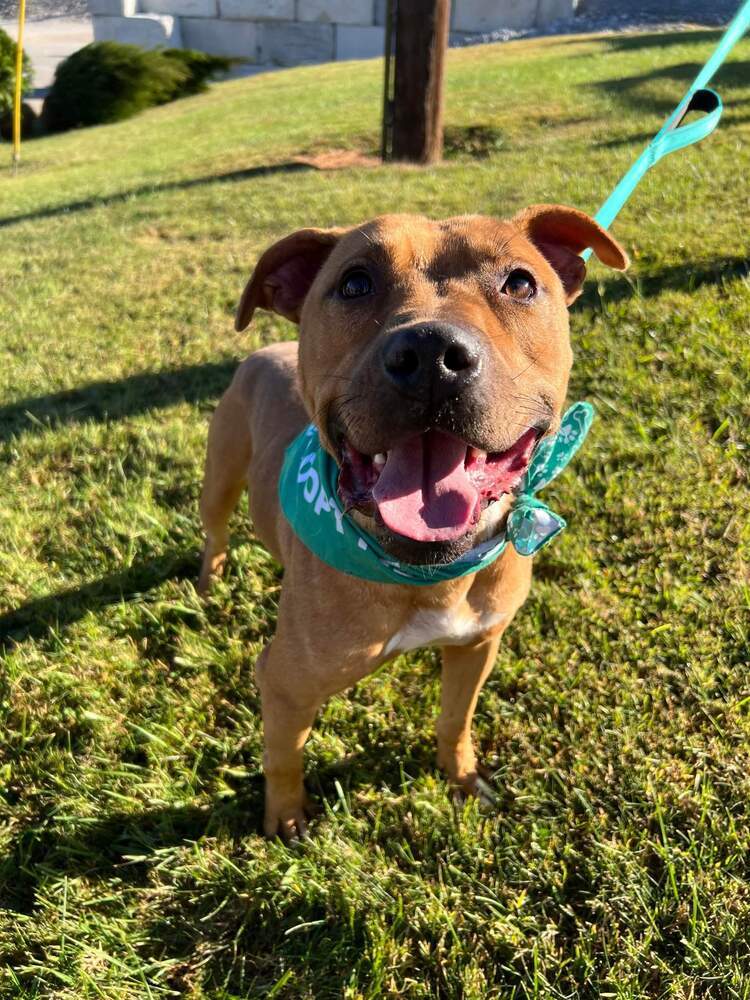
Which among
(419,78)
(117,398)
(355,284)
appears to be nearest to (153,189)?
(419,78)

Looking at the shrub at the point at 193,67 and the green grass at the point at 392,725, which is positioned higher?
the green grass at the point at 392,725

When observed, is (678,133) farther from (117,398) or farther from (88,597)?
(117,398)

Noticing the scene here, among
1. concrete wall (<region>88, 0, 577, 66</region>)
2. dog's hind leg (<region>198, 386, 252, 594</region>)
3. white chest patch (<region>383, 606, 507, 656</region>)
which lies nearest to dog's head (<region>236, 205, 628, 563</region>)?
white chest patch (<region>383, 606, 507, 656</region>)

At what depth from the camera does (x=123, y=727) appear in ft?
10.1

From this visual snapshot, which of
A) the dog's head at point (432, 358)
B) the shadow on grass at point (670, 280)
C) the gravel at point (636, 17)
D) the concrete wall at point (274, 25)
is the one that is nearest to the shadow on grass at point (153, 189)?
the shadow on grass at point (670, 280)

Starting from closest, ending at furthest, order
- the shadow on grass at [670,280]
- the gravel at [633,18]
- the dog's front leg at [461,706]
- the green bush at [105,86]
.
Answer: the dog's front leg at [461,706], the shadow on grass at [670,280], the green bush at [105,86], the gravel at [633,18]

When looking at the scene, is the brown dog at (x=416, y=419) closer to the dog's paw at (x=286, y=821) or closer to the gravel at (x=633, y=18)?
the dog's paw at (x=286, y=821)

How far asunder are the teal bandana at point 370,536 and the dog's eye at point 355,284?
19.2 inches

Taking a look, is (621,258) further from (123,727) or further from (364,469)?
(123,727)

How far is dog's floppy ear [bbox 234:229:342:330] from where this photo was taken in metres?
2.54

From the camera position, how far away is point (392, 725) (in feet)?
10.1

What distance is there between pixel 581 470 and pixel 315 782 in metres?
2.20

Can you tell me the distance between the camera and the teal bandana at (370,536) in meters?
2.14

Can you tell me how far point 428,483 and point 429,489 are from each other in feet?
0.05
